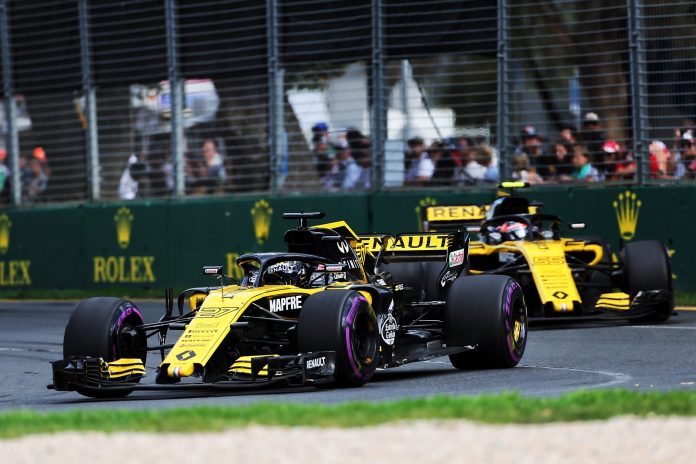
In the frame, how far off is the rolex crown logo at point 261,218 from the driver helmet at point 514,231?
231 inches

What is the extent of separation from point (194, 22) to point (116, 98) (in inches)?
80.7

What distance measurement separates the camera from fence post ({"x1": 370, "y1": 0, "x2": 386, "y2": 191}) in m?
21.1

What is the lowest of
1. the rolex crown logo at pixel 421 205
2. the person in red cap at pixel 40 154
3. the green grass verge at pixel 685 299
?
the green grass verge at pixel 685 299

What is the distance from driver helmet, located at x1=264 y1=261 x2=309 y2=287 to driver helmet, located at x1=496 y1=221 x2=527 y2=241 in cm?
512

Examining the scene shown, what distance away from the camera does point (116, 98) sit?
956 inches

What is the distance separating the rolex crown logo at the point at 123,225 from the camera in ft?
75.9

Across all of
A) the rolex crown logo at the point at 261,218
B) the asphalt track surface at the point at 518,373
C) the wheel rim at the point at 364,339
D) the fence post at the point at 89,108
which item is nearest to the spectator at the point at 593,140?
the asphalt track surface at the point at 518,373

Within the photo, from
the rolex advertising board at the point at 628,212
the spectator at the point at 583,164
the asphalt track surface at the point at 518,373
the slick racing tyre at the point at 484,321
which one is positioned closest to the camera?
the asphalt track surface at the point at 518,373

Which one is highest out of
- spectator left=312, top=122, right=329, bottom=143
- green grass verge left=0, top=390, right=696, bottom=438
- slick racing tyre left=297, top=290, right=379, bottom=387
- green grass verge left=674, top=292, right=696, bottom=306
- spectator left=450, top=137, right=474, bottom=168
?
spectator left=312, top=122, right=329, bottom=143

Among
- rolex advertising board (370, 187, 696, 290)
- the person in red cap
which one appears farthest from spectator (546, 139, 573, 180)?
the person in red cap

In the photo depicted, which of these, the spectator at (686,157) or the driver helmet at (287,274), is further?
the spectator at (686,157)

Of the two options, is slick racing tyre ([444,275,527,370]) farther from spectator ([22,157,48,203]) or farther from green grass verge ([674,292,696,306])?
spectator ([22,157,48,203])

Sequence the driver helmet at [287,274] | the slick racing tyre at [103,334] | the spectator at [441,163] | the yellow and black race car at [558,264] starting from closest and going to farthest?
1. the slick racing tyre at [103,334]
2. the driver helmet at [287,274]
3. the yellow and black race car at [558,264]
4. the spectator at [441,163]

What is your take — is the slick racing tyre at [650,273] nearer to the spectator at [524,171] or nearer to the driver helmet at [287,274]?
the spectator at [524,171]
